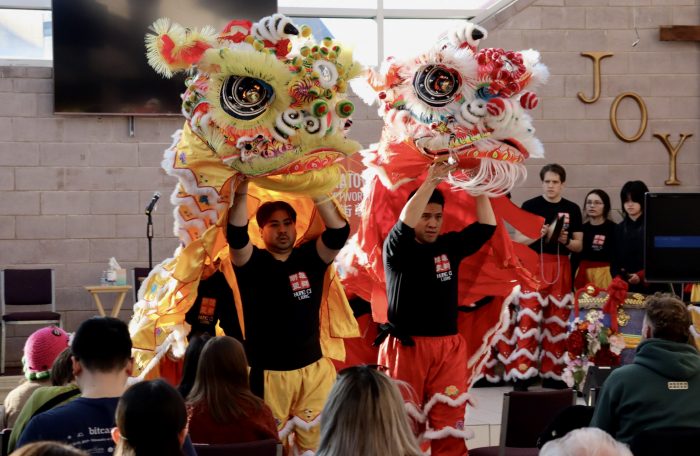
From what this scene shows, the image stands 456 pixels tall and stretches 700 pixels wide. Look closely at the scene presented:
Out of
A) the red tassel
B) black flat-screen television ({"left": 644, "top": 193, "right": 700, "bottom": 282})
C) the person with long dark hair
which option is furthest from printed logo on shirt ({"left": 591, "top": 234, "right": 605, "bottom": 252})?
the person with long dark hair

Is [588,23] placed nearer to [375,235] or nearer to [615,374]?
[375,235]

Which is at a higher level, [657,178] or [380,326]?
[657,178]

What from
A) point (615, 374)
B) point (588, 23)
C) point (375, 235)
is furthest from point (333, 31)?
point (615, 374)

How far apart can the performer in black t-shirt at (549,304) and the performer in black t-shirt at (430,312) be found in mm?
2667

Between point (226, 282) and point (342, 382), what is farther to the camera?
point (226, 282)

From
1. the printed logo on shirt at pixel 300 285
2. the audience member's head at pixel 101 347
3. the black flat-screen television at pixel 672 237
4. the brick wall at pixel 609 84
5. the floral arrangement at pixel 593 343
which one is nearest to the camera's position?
the audience member's head at pixel 101 347

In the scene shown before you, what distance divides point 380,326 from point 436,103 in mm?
962

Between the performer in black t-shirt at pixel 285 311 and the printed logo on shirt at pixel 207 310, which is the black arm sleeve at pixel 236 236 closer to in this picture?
the performer in black t-shirt at pixel 285 311

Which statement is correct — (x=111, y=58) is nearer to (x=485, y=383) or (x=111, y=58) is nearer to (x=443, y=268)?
(x=485, y=383)

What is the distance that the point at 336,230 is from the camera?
384 cm

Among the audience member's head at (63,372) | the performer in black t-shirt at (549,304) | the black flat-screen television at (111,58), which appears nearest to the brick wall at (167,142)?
the black flat-screen television at (111,58)

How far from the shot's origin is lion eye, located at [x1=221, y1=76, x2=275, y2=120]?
139 inches

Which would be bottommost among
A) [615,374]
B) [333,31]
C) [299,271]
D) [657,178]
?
[615,374]

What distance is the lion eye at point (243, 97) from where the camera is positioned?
3.52 m
